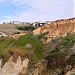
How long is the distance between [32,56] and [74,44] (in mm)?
8199

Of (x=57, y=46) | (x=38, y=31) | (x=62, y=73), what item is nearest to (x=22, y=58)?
(x=57, y=46)

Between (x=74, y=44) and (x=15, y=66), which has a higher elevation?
(x=74, y=44)

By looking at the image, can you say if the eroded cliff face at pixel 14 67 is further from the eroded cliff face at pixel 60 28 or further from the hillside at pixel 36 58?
the eroded cliff face at pixel 60 28

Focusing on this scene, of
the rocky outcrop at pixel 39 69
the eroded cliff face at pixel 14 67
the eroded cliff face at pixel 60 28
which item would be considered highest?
the eroded cliff face at pixel 60 28

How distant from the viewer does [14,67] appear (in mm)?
46844

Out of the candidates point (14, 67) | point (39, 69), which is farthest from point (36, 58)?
point (39, 69)

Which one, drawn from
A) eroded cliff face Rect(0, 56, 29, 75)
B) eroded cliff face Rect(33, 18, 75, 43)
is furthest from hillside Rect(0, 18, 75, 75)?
A: eroded cliff face Rect(33, 18, 75, 43)

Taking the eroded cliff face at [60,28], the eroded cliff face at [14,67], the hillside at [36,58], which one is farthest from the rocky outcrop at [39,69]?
the eroded cliff face at [60,28]

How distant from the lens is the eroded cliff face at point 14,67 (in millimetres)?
45750

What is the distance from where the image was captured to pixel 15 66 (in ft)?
154

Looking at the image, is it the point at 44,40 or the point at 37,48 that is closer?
the point at 37,48

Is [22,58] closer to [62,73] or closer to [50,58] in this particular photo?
[50,58]

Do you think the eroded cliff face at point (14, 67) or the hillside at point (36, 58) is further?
the eroded cliff face at point (14, 67)

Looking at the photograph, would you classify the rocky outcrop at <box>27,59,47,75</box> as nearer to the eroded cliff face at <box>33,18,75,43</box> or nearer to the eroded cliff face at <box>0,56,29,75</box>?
the eroded cliff face at <box>0,56,29,75</box>
